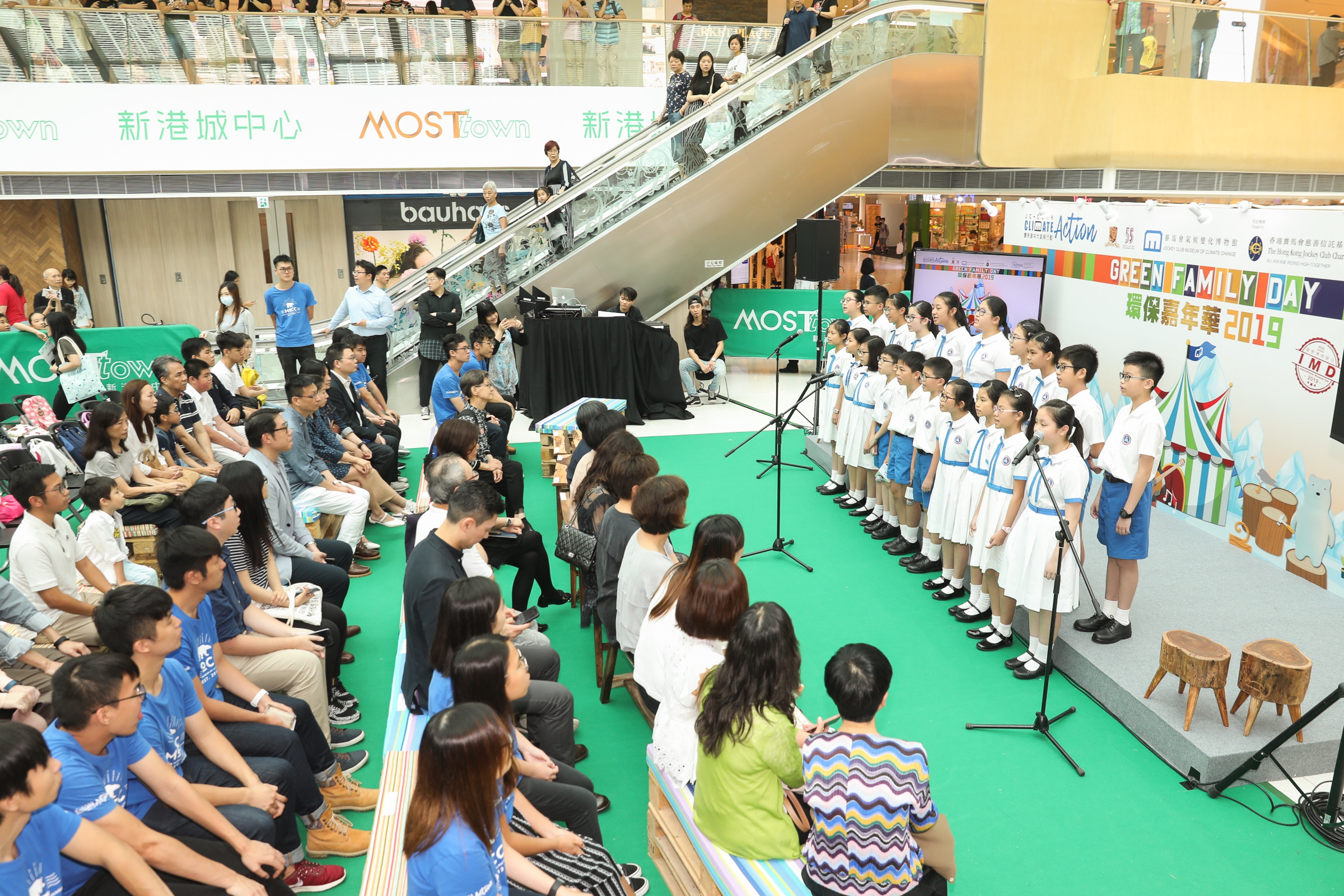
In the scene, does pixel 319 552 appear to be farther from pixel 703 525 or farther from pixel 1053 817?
pixel 1053 817

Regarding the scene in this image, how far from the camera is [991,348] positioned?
7.17 meters

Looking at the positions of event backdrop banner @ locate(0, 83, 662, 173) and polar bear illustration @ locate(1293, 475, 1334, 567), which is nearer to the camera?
polar bear illustration @ locate(1293, 475, 1334, 567)

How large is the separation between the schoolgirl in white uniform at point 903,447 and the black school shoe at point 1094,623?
1671 mm

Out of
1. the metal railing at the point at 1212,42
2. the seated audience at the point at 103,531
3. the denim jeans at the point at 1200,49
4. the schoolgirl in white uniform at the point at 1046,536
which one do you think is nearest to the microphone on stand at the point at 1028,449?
the schoolgirl in white uniform at the point at 1046,536

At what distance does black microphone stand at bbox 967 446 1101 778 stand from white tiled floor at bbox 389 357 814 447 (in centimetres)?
563

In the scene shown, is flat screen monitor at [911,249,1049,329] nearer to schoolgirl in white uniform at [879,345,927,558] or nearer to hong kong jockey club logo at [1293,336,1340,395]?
schoolgirl in white uniform at [879,345,927,558]

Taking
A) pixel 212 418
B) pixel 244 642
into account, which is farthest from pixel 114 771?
pixel 212 418

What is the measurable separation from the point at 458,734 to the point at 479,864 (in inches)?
14.7

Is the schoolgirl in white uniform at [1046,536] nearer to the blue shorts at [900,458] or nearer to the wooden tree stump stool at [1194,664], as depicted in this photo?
the wooden tree stump stool at [1194,664]

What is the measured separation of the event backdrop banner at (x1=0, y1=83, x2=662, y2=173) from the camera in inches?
465

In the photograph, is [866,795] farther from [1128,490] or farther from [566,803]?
[1128,490]

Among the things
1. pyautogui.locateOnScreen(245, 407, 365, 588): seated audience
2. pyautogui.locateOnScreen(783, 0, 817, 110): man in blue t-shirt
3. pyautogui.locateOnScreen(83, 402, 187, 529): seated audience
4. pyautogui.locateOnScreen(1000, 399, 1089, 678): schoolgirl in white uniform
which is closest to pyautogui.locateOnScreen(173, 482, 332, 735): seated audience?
pyautogui.locateOnScreen(245, 407, 365, 588): seated audience

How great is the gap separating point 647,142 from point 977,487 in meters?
7.35

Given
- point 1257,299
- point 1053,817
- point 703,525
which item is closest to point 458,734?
point 703,525
